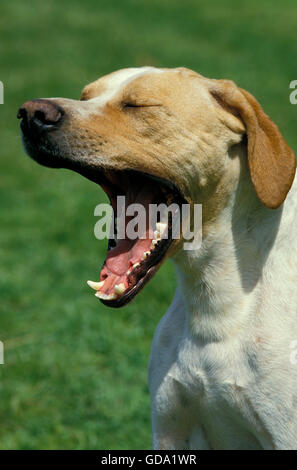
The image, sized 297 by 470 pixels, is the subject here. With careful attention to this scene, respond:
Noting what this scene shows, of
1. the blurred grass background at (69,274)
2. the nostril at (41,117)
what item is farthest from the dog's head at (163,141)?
the blurred grass background at (69,274)

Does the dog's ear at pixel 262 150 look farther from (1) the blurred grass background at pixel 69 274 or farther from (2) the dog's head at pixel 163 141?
(1) the blurred grass background at pixel 69 274

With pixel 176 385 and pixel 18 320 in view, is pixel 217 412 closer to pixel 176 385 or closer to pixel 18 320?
pixel 176 385

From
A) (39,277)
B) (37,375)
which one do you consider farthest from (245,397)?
(39,277)

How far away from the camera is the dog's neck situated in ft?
10.5

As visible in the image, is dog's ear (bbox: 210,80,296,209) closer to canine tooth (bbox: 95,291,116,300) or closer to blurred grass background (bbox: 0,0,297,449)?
canine tooth (bbox: 95,291,116,300)

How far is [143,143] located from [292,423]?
50.0 inches

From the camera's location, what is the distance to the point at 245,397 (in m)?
3.16

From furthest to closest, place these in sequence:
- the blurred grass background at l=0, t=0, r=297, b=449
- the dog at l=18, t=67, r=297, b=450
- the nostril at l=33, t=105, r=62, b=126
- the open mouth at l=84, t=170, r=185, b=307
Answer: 1. the blurred grass background at l=0, t=0, r=297, b=449
2. the open mouth at l=84, t=170, r=185, b=307
3. the dog at l=18, t=67, r=297, b=450
4. the nostril at l=33, t=105, r=62, b=126

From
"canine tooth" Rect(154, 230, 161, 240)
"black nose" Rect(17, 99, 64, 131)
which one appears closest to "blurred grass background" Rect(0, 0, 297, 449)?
"canine tooth" Rect(154, 230, 161, 240)

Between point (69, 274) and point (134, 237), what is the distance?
11.7 ft

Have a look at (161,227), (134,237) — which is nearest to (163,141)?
(161,227)

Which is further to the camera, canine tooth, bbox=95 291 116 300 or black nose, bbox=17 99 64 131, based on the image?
canine tooth, bbox=95 291 116 300

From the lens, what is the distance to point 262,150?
3.04 meters
